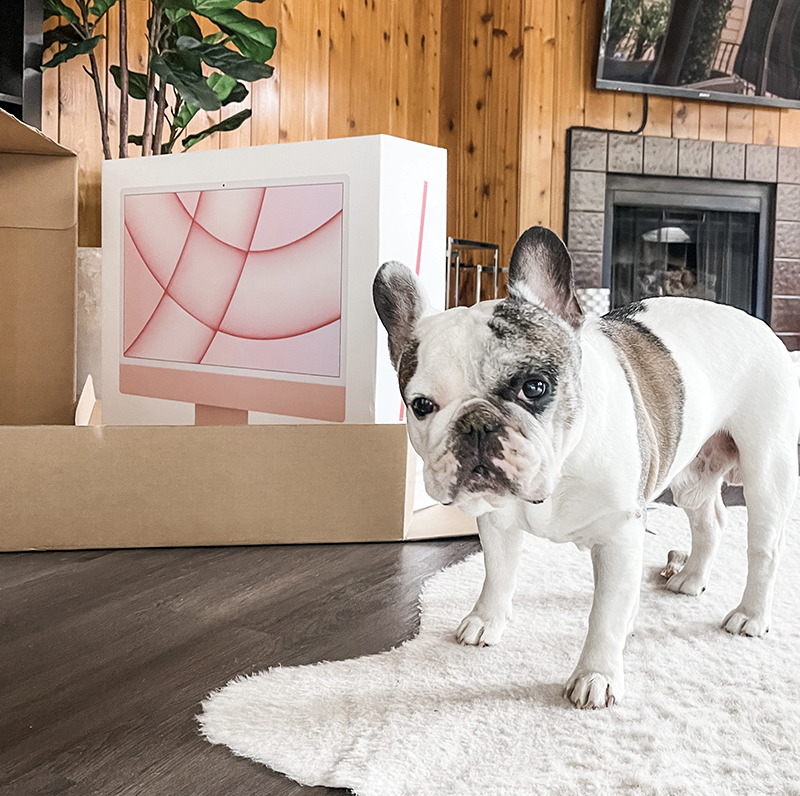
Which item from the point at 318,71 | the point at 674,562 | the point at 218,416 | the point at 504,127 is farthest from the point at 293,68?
the point at 674,562

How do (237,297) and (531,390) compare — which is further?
(237,297)

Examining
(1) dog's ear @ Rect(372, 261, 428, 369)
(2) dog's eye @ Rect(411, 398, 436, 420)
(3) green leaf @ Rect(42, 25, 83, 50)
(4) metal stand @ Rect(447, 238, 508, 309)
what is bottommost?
(2) dog's eye @ Rect(411, 398, 436, 420)

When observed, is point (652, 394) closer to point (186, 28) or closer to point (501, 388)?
point (501, 388)

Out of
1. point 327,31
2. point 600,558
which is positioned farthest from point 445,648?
point 327,31

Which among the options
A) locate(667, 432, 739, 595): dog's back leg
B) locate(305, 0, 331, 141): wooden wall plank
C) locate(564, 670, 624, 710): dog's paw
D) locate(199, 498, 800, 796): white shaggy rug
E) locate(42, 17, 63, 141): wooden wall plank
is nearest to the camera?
locate(199, 498, 800, 796): white shaggy rug

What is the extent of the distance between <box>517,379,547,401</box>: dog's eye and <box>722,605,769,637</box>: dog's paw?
499 millimetres

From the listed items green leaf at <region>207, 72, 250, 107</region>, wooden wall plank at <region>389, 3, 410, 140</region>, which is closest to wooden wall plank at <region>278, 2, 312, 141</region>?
wooden wall plank at <region>389, 3, 410, 140</region>

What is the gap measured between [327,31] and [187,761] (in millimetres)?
3022

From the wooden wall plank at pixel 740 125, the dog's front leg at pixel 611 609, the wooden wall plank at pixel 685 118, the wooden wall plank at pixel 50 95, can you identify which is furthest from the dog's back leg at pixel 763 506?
the wooden wall plank at pixel 740 125

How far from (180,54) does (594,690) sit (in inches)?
70.0

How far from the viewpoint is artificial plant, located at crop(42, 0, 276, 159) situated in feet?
6.17

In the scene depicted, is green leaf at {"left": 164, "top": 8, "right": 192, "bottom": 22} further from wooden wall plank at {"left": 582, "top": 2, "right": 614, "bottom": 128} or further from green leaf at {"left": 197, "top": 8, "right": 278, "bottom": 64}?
wooden wall plank at {"left": 582, "top": 2, "right": 614, "bottom": 128}

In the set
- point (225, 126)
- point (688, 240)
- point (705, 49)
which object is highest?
point (705, 49)

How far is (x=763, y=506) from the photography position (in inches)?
38.9
